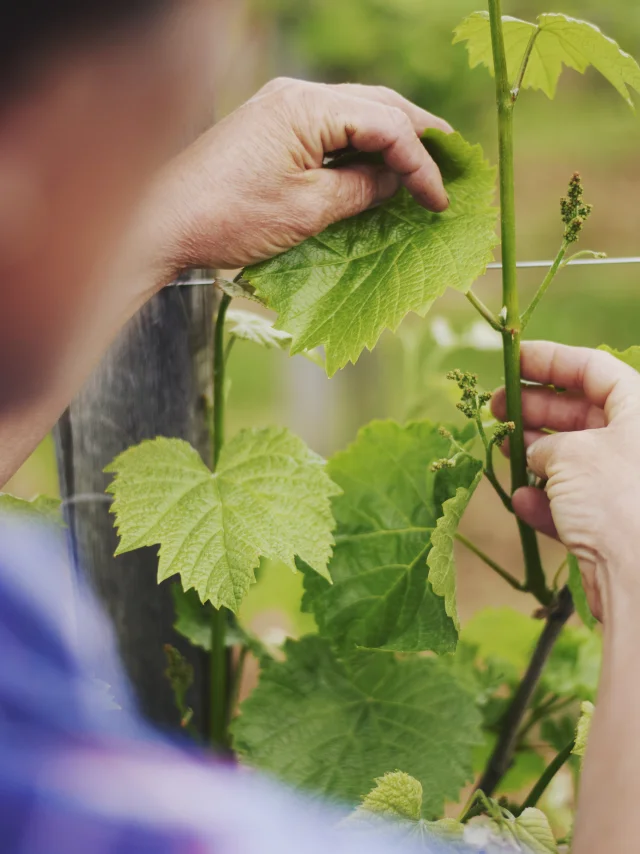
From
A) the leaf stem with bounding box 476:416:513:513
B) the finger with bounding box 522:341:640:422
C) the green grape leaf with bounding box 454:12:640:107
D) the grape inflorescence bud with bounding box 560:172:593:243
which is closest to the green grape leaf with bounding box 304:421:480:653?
the leaf stem with bounding box 476:416:513:513

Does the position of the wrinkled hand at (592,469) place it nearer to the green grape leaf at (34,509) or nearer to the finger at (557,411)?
the finger at (557,411)

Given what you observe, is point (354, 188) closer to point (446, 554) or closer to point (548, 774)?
point (446, 554)

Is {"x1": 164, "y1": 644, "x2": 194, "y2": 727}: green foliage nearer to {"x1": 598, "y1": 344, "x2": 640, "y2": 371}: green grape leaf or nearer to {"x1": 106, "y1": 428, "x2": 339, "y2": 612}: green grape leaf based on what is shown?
{"x1": 106, "y1": 428, "x2": 339, "y2": 612}: green grape leaf

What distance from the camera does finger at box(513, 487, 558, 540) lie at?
79cm

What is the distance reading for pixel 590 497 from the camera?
662 mm

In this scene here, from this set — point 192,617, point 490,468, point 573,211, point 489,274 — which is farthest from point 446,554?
point 489,274

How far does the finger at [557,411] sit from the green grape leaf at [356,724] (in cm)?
36

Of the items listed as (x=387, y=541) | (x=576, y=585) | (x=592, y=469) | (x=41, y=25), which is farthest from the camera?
(x=387, y=541)

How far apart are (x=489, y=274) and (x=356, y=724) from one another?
1.56 m

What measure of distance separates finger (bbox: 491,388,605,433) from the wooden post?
384mm

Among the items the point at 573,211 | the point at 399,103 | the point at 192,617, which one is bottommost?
the point at 192,617

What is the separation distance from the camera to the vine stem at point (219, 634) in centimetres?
89

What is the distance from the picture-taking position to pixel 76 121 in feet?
1.53

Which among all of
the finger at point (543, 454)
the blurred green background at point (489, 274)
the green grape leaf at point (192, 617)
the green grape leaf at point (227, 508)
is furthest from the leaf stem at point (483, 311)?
the blurred green background at point (489, 274)
